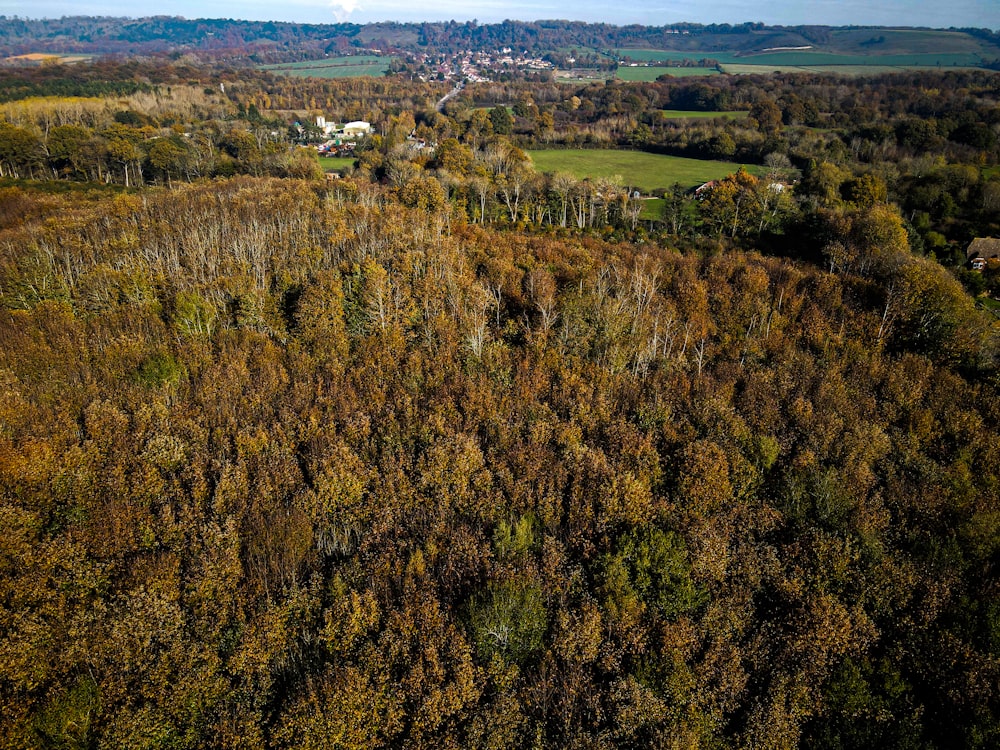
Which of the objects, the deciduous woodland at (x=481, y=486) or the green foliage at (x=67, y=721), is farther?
the deciduous woodland at (x=481, y=486)

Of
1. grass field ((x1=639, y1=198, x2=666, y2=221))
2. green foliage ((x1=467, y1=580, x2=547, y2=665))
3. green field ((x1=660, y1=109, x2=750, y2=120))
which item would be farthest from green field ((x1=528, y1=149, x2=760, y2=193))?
green foliage ((x1=467, y1=580, x2=547, y2=665))

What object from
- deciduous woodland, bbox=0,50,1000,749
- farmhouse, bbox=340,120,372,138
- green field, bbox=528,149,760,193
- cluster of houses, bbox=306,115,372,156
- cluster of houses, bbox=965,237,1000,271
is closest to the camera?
deciduous woodland, bbox=0,50,1000,749

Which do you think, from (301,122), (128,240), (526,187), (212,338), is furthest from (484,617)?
(301,122)

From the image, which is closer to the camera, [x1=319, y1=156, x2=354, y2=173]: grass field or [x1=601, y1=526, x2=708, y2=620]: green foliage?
[x1=601, y1=526, x2=708, y2=620]: green foliage

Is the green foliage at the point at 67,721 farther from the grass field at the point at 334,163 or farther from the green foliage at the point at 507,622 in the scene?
the grass field at the point at 334,163

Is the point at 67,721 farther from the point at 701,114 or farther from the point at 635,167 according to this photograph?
the point at 701,114

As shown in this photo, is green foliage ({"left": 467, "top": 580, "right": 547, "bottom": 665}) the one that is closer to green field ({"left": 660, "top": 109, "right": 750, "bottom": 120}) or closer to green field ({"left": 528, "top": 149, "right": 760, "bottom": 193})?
green field ({"left": 528, "top": 149, "right": 760, "bottom": 193})

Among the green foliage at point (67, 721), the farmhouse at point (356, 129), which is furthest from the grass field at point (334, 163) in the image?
the green foliage at point (67, 721)

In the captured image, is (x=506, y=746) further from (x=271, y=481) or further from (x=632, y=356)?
(x=632, y=356)
